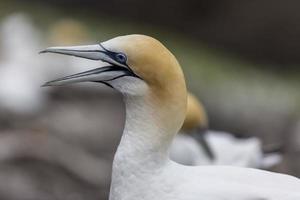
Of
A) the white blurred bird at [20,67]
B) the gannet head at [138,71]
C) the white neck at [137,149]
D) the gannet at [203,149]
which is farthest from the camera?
the white blurred bird at [20,67]

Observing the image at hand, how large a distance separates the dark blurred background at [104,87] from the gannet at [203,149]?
42 centimetres

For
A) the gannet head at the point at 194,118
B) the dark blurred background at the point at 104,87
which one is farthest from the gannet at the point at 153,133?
the dark blurred background at the point at 104,87

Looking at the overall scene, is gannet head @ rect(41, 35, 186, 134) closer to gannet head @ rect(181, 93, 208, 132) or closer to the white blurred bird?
gannet head @ rect(181, 93, 208, 132)

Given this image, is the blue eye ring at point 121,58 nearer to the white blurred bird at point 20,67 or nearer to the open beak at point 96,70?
the open beak at point 96,70

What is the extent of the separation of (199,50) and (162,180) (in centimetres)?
1019

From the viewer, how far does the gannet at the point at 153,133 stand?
3822mm

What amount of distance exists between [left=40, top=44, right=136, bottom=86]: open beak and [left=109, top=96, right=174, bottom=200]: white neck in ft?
0.37

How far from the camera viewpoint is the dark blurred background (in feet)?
27.6

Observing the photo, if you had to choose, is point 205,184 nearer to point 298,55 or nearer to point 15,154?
point 15,154

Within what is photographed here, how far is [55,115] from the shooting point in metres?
10.1

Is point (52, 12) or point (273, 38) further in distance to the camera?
point (52, 12)

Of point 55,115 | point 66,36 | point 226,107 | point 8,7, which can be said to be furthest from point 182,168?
point 8,7

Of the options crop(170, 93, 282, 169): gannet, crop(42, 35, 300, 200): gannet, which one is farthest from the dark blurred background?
crop(42, 35, 300, 200): gannet

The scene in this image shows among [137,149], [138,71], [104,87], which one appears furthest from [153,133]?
[104,87]
